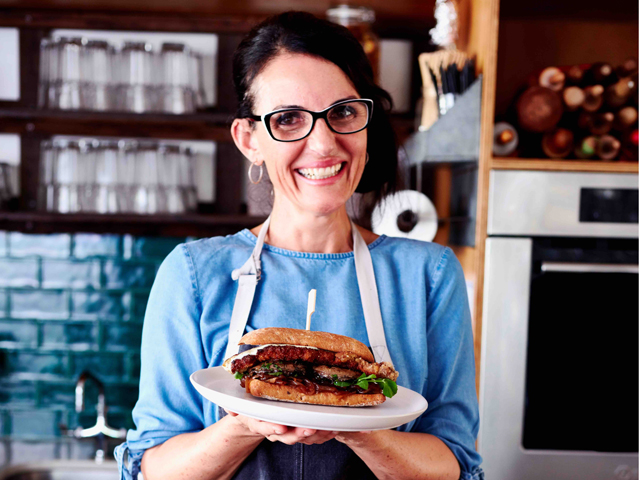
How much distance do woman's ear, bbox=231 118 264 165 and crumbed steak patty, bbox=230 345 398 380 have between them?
44 cm

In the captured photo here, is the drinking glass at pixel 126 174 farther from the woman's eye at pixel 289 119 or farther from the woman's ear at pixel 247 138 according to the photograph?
the woman's eye at pixel 289 119

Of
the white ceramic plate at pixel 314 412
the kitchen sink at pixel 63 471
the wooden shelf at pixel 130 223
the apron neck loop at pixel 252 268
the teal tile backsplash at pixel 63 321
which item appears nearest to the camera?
the white ceramic plate at pixel 314 412

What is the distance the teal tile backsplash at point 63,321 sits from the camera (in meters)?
2.54

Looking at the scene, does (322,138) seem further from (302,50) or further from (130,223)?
(130,223)

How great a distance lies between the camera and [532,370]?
192cm

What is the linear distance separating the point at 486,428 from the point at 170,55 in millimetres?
1772

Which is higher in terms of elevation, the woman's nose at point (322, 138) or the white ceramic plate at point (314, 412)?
the woman's nose at point (322, 138)

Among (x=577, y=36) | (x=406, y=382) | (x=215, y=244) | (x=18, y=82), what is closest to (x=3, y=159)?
(x=18, y=82)

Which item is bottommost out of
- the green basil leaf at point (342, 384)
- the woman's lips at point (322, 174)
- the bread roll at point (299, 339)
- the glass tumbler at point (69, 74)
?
the green basil leaf at point (342, 384)

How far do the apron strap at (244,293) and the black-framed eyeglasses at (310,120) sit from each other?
24cm

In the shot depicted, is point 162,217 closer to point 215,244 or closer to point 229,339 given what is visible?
point 215,244

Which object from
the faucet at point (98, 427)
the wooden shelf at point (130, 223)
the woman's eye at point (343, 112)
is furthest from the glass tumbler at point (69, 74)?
the woman's eye at point (343, 112)

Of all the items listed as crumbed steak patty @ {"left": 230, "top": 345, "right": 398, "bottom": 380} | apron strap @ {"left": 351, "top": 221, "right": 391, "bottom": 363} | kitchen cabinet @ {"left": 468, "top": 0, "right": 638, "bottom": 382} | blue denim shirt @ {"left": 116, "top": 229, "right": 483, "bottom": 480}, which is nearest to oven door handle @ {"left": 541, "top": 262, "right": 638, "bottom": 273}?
kitchen cabinet @ {"left": 468, "top": 0, "right": 638, "bottom": 382}

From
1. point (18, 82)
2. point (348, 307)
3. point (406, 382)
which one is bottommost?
point (406, 382)
